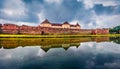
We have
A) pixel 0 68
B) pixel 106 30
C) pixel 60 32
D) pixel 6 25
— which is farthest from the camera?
pixel 106 30

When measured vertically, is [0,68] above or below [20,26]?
below

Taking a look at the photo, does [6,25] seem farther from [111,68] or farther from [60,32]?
[111,68]

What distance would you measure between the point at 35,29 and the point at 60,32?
10.9 m

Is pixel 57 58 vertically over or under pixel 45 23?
under

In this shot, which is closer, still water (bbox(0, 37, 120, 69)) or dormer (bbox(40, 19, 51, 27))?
still water (bbox(0, 37, 120, 69))

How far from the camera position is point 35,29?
63.3m

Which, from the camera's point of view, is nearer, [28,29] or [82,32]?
[28,29]

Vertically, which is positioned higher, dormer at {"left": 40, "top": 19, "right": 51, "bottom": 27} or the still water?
dormer at {"left": 40, "top": 19, "right": 51, "bottom": 27}

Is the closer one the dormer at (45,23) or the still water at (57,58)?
the still water at (57,58)

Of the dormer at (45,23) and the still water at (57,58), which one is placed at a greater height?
the dormer at (45,23)

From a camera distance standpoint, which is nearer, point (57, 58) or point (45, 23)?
point (57, 58)

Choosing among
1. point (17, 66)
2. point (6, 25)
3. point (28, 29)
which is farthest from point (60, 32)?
point (17, 66)

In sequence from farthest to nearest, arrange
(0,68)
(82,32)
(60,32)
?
(82,32)
(60,32)
(0,68)

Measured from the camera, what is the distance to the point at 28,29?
62094mm
